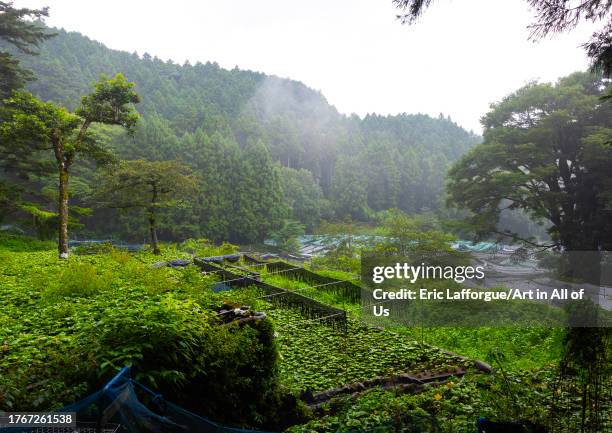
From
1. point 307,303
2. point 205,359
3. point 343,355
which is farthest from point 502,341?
point 205,359

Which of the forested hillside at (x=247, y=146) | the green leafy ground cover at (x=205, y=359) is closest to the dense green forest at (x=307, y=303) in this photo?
the green leafy ground cover at (x=205, y=359)

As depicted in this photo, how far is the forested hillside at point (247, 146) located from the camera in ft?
125

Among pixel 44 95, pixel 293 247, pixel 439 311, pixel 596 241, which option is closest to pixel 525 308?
pixel 439 311

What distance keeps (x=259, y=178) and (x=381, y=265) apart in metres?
28.7

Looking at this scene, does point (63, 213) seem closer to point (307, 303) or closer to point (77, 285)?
point (77, 285)

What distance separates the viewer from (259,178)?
137 feet

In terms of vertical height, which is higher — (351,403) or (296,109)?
(296,109)

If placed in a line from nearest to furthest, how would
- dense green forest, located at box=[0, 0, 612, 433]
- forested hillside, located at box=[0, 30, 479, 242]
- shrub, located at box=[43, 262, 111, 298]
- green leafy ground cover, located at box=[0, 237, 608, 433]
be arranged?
green leafy ground cover, located at box=[0, 237, 608, 433] → dense green forest, located at box=[0, 0, 612, 433] → shrub, located at box=[43, 262, 111, 298] → forested hillside, located at box=[0, 30, 479, 242]

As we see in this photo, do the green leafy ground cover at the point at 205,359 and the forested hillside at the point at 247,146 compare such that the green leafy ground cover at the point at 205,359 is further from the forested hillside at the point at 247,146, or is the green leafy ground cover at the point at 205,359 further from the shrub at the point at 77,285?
the forested hillside at the point at 247,146

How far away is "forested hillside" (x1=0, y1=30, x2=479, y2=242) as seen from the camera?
38.2 meters

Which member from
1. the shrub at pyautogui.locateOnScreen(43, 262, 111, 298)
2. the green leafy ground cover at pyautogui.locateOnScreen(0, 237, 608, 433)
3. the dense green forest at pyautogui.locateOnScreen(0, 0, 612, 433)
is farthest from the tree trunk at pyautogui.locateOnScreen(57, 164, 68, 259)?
the shrub at pyautogui.locateOnScreen(43, 262, 111, 298)

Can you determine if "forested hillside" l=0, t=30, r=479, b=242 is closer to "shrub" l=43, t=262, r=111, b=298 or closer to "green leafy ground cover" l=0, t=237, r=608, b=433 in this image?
"shrub" l=43, t=262, r=111, b=298

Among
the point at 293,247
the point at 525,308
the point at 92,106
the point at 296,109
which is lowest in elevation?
the point at 293,247

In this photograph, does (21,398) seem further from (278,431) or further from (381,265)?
(381,265)
